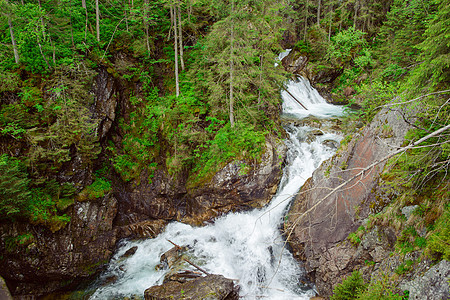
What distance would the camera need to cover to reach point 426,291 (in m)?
4.27

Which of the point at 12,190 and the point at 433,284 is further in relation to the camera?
the point at 12,190

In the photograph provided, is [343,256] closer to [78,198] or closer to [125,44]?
[78,198]

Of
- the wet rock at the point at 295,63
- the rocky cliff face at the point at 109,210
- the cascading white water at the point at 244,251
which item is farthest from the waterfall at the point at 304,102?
the rocky cliff face at the point at 109,210

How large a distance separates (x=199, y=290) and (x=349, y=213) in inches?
237

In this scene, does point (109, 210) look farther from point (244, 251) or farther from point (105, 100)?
point (244, 251)

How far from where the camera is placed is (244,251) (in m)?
9.88

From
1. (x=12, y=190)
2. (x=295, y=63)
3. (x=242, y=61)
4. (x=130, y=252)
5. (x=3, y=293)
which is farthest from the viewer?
(x=295, y=63)

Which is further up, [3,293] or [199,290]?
[3,293]

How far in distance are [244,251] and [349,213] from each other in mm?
4754

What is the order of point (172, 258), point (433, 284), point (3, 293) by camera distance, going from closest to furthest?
point (433, 284)
point (3, 293)
point (172, 258)

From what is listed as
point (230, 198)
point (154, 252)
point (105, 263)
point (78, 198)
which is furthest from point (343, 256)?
point (78, 198)

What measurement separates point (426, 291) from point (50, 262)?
12.8 m

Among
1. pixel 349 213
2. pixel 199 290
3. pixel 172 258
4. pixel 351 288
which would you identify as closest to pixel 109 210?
pixel 172 258

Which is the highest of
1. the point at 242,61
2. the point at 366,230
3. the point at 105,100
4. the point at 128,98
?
the point at 242,61
